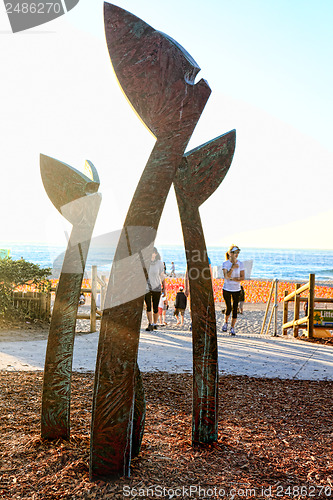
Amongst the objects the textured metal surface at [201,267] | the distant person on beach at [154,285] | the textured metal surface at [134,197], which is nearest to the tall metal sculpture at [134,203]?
the textured metal surface at [134,197]

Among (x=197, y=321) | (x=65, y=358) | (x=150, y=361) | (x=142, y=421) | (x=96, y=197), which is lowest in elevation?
(x=150, y=361)

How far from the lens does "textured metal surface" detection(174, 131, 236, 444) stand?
280 cm

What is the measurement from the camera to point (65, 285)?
2936 millimetres

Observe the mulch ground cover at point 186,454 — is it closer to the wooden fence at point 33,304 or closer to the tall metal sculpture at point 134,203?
the tall metal sculpture at point 134,203

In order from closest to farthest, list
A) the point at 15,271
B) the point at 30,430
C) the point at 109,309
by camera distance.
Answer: the point at 109,309 → the point at 30,430 → the point at 15,271

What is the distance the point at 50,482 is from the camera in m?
2.34

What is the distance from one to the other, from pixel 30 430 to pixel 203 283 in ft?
5.54

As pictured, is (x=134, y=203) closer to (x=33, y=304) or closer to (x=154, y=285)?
(x=154, y=285)

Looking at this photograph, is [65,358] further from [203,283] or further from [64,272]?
[203,283]

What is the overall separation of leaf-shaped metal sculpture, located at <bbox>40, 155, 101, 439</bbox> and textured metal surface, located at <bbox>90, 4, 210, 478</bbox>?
66 centimetres

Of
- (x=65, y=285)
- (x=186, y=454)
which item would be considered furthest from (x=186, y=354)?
(x=65, y=285)

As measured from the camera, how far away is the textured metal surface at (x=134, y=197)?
7.48ft

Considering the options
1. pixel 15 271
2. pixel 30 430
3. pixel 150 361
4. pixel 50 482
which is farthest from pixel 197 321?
pixel 15 271

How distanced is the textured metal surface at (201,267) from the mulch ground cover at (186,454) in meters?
0.26
